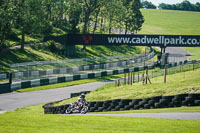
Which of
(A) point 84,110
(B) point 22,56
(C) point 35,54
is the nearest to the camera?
(A) point 84,110

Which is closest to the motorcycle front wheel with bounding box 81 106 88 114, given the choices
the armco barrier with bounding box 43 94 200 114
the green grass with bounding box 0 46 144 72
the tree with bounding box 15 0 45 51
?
the armco barrier with bounding box 43 94 200 114

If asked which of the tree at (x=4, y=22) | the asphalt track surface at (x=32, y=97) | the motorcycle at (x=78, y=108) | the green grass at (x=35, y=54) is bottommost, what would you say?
the asphalt track surface at (x=32, y=97)

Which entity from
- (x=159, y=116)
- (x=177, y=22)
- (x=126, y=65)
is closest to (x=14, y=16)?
(x=126, y=65)

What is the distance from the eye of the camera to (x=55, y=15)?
241 feet

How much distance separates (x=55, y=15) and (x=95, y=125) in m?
64.0

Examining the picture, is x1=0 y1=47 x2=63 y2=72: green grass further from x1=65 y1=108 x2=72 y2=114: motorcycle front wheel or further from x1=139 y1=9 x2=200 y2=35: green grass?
x1=139 y1=9 x2=200 y2=35: green grass

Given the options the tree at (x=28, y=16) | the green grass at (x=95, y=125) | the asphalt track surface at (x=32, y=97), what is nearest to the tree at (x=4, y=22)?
the tree at (x=28, y=16)

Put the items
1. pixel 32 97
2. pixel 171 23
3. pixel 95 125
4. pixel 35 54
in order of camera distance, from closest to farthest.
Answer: pixel 95 125 → pixel 32 97 → pixel 35 54 → pixel 171 23

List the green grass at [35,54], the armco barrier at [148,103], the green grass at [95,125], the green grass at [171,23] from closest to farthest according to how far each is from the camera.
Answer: the green grass at [95,125]
the armco barrier at [148,103]
the green grass at [35,54]
the green grass at [171,23]

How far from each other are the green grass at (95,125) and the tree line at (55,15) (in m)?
33.7

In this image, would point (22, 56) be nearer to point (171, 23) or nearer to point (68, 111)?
point (68, 111)

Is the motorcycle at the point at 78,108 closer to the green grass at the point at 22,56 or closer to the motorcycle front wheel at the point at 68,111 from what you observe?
the motorcycle front wheel at the point at 68,111

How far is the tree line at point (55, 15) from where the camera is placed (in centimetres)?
4780

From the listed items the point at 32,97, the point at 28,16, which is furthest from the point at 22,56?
the point at 32,97
